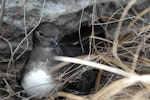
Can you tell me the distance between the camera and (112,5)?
3.59 metres

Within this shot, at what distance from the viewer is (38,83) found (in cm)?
306

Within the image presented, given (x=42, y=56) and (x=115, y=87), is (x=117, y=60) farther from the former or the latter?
(x=42, y=56)

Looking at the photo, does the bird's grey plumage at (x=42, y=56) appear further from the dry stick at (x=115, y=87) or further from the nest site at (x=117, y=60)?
the dry stick at (x=115, y=87)

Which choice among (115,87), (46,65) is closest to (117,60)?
(115,87)

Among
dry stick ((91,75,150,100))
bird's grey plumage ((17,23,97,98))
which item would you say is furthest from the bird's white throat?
dry stick ((91,75,150,100))

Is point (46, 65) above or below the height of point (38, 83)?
above

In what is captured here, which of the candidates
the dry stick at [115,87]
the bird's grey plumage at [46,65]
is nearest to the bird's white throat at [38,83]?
the bird's grey plumage at [46,65]

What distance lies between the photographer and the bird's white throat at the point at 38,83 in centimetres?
306

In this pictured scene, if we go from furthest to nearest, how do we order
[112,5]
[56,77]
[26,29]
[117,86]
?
[112,5]
[26,29]
[56,77]
[117,86]

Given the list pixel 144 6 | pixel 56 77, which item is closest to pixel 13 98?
pixel 56 77

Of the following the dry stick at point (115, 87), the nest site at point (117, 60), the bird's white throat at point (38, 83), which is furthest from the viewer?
the bird's white throat at point (38, 83)

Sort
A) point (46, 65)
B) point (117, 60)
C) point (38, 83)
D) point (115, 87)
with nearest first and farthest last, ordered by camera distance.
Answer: point (115, 87)
point (117, 60)
point (38, 83)
point (46, 65)

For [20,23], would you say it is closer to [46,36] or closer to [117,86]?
[46,36]

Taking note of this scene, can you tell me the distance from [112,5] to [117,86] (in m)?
1.35
